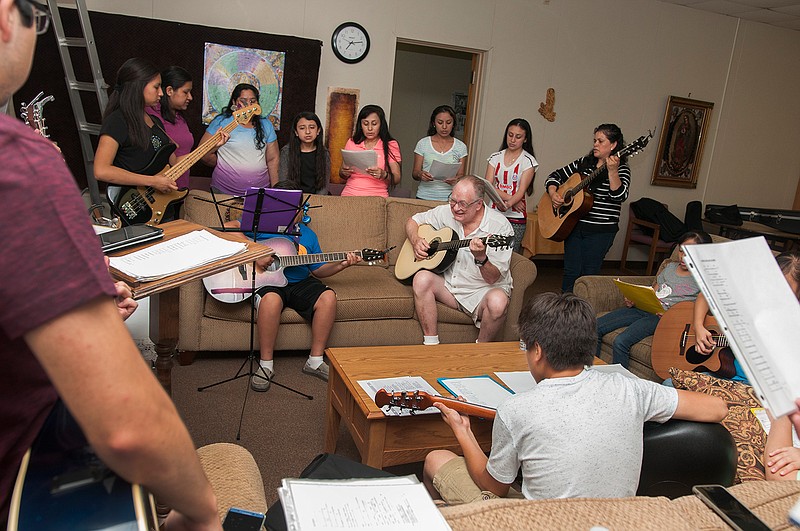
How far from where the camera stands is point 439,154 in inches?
182

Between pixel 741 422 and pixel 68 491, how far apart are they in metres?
2.05

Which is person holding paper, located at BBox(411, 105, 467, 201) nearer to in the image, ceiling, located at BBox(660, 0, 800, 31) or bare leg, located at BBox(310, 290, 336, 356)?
bare leg, located at BBox(310, 290, 336, 356)

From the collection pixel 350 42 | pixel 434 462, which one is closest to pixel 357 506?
pixel 434 462

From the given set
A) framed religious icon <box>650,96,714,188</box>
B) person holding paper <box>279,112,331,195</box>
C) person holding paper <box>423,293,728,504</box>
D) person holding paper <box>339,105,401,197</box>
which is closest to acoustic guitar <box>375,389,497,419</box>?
person holding paper <box>423,293,728,504</box>

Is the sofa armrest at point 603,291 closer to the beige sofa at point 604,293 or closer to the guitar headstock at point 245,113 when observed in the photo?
the beige sofa at point 604,293

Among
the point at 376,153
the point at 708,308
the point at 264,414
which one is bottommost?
the point at 264,414

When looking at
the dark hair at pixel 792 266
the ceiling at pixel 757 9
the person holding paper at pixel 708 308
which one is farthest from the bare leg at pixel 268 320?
the ceiling at pixel 757 9

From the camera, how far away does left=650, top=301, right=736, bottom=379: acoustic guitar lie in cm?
278

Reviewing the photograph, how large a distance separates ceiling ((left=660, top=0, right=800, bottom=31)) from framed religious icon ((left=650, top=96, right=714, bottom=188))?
986 millimetres

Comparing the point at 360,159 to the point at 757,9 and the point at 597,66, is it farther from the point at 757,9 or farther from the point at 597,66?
→ the point at 757,9

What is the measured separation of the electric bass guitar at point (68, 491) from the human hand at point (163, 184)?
117 inches

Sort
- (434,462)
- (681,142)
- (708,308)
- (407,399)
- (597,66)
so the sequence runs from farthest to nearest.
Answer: (681,142)
(597,66)
(708,308)
(407,399)
(434,462)

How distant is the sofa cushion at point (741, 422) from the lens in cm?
189

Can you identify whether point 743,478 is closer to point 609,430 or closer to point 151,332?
point 609,430
